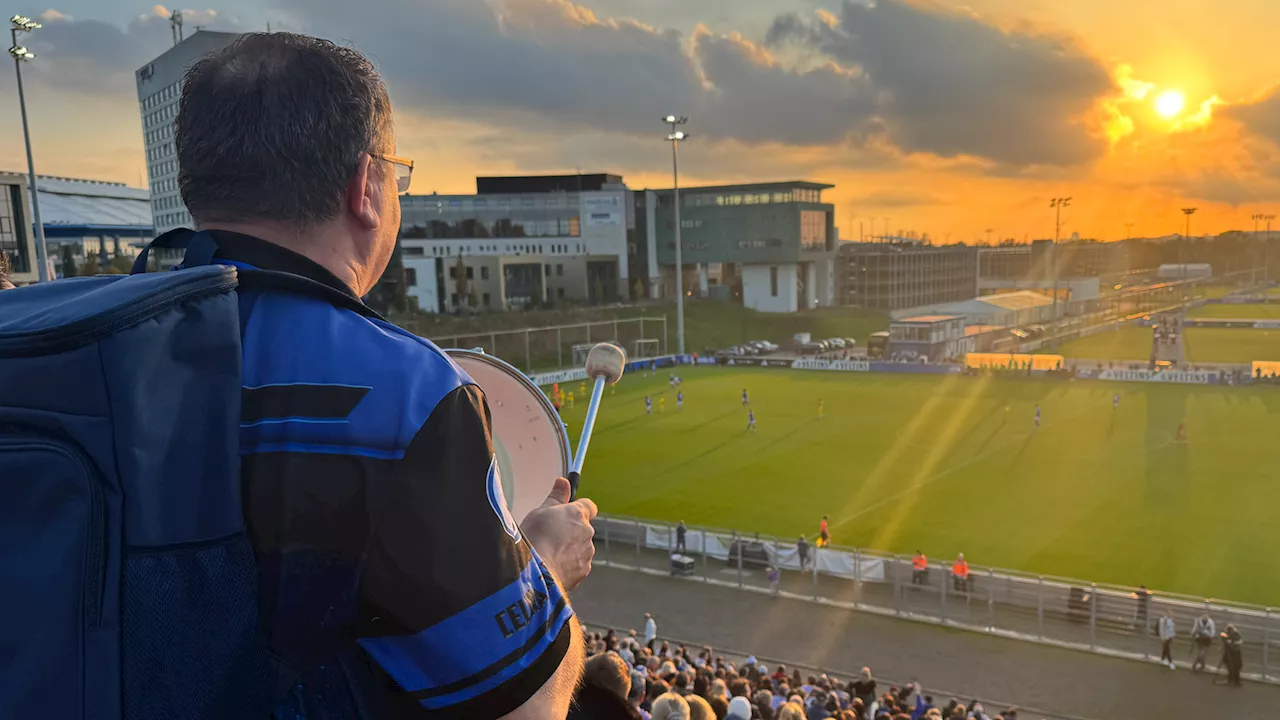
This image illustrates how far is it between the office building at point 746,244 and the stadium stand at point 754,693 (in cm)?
7384

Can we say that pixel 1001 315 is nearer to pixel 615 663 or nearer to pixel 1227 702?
pixel 1227 702

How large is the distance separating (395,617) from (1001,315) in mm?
70658

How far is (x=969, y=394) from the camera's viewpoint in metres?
44.6

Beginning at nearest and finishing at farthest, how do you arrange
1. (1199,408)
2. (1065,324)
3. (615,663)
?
(615,663) → (1199,408) → (1065,324)

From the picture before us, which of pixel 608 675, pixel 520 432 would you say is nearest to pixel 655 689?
pixel 608 675

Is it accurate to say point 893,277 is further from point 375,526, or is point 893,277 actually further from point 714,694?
point 375,526

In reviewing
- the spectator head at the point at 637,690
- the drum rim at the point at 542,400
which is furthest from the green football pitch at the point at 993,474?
the drum rim at the point at 542,400

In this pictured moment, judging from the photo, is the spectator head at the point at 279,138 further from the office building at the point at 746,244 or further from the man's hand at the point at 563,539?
the office building at the point at 746,244

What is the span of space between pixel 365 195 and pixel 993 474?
3054 cm

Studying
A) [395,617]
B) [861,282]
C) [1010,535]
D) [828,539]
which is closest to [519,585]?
[395,617]

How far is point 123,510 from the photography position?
129 centimetres

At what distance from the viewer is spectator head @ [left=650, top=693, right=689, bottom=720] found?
461 centimetres

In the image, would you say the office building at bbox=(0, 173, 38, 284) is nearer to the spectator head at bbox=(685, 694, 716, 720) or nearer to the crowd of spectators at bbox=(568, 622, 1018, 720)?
the crowd of spectators at bbox=(568, 622, 1018, 720)

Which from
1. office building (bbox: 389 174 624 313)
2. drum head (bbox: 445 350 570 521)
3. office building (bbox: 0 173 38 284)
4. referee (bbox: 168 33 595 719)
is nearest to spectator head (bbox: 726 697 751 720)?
drum head (bbox: 445 350 570 521)
